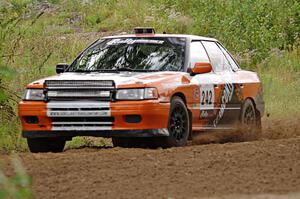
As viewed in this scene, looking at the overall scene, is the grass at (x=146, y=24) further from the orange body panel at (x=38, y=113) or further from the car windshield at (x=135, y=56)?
the car windshield at (x=135, y=56)

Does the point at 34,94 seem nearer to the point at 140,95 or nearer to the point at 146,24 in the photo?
the point at 140,95

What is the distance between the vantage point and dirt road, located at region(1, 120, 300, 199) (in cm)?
825

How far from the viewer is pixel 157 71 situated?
13.1 metres

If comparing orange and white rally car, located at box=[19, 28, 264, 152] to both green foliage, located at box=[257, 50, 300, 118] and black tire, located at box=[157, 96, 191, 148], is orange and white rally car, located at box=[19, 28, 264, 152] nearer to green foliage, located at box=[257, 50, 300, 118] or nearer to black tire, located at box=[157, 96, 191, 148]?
black tire, located at box=[157, 96, 191, 148]

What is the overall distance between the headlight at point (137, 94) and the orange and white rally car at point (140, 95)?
0.01 meters

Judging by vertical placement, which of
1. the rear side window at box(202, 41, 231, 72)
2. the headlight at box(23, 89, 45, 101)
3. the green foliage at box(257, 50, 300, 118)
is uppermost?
the rear side window at box(202, 41, 231, 72)

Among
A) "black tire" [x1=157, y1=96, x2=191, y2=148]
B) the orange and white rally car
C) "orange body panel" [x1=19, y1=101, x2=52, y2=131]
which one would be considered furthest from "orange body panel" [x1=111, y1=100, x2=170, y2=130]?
"orange body panel" [x1=19, y1=101, x2=52, y2=131]

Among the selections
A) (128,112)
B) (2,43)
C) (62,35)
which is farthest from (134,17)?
(128,112)

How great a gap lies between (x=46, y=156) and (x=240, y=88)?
15.0ft

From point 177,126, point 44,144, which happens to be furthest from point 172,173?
point 44,144

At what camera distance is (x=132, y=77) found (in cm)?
1235

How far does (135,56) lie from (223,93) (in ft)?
4.66

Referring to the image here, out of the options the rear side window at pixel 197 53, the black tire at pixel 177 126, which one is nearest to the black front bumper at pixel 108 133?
the black tire at pixel 177 126

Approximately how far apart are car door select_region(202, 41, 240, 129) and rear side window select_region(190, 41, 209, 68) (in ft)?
0.46
